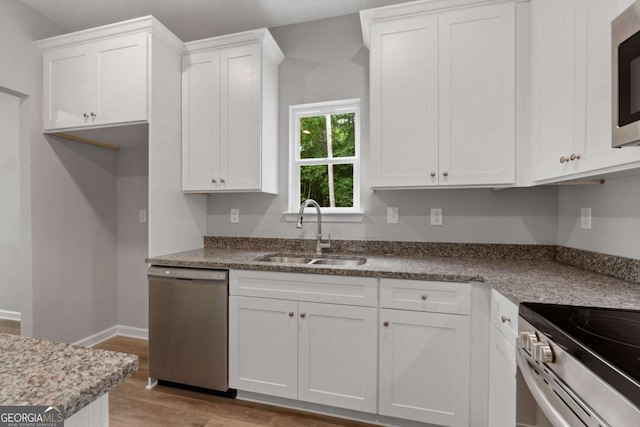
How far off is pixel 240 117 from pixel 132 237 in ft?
5.79

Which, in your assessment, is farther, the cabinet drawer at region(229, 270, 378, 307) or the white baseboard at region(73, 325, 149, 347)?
the white baseboard at region(73, 325, 149, 347)

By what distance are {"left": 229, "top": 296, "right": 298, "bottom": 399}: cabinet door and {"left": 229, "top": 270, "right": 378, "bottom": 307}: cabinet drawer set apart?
0.06m

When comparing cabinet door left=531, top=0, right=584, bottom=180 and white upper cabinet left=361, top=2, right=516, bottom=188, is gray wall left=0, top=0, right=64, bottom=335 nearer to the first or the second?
white upper cabinet left=361, top=2, right=516, bottom=188

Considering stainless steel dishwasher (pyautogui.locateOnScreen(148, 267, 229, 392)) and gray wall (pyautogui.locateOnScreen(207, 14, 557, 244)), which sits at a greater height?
gray wall (pyautogui.locateOnScreen(207, 14, 557, 244))

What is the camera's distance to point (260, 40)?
2.36m

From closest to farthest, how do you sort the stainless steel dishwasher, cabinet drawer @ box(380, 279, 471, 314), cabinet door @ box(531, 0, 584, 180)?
cabinet door @ box(531, 0, 584, 180) < cabinet drawer @ box(380, 279, 471, 314) < the stainless steel dishwasher

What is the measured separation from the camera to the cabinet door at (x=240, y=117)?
7.86ft

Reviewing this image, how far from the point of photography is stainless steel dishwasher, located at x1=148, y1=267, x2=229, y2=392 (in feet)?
6.73

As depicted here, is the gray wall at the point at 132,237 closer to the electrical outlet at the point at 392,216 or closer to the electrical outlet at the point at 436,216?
the electrical outlet at the point at 392,216

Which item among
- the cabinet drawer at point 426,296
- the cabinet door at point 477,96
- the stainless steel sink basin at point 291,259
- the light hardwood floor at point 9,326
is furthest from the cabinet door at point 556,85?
the light hardwood floor at point 9,326

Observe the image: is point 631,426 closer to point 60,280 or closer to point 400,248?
point 400,248

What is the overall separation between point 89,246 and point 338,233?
2361 mm

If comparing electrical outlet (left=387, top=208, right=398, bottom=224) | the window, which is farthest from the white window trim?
electrical outlet (left=387, top=208, right=398, bottom=224)

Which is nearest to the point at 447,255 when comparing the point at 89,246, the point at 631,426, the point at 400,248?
the point at 400,248
